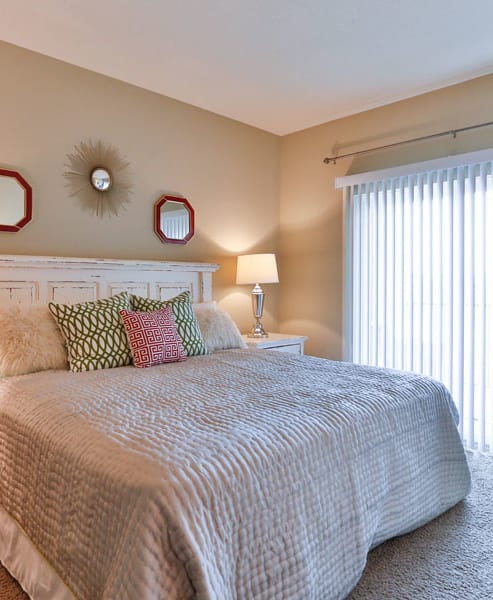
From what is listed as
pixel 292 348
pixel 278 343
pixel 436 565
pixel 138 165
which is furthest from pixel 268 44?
pixel 436 565

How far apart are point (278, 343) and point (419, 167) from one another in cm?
165

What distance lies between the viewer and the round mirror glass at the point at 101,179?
3041 mm

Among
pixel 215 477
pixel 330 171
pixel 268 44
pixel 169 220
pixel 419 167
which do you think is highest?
pixel 268 44

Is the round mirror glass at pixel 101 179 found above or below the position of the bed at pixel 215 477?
above

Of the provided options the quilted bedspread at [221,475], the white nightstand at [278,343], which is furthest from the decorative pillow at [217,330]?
the quilted bedspread at [221,475]

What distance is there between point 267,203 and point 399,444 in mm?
2861

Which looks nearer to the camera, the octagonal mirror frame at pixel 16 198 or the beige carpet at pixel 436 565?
the beige carpet at pixel 436 565

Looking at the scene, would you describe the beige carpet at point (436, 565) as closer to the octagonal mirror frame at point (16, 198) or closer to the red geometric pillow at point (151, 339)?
the red geometric pillow at point (151, 339)

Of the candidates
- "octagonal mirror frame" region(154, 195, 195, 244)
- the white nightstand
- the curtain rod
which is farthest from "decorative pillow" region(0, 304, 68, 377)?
the curtain rod

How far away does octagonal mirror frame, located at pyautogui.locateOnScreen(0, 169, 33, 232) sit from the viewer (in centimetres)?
265

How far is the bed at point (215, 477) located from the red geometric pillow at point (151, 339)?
5.3 inches

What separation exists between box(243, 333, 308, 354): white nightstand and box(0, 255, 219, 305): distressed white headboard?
540 millimetres

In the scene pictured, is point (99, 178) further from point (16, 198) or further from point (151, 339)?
point (151, 339)

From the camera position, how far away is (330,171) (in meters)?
3.92
